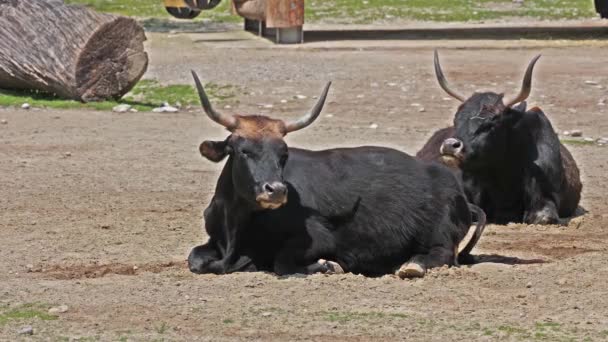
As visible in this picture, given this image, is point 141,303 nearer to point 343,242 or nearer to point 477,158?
point 343,242

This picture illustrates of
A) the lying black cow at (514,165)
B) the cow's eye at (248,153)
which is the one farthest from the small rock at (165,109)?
the cow's eye at (248,153)

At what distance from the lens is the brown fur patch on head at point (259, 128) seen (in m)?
9.13

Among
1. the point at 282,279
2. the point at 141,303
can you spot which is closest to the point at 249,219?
the point at 282,279

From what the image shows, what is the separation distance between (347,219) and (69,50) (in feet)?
29.8

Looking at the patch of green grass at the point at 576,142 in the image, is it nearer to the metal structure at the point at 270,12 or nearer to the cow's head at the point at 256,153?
the cow's head at the point at 256,153

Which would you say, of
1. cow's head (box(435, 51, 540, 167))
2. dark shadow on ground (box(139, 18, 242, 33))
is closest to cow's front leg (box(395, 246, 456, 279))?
cow's head (box(435, 51, 540, 167))

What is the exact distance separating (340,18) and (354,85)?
11.5 metres

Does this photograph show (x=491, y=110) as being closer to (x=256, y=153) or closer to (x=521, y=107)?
(x=521, y=107)

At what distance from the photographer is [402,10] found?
3294 cm

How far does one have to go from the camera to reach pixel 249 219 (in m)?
9.14

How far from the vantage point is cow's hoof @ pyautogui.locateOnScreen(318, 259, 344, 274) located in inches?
358

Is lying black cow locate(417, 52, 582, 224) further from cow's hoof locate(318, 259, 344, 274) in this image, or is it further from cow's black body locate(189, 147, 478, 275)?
cow's hoof locate(318, 259, 344, 274)

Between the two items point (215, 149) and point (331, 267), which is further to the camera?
→ point (215, 149)

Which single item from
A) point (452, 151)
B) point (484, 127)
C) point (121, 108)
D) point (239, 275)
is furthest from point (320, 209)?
point (121, 108)
